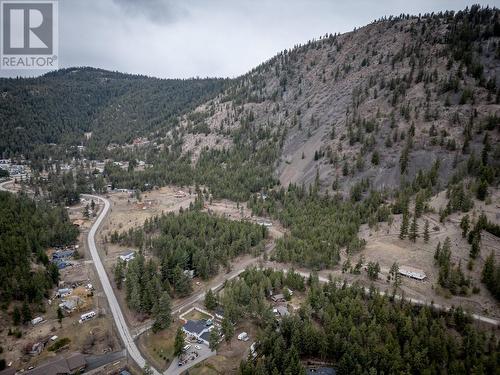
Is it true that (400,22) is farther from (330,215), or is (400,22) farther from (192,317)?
(192,317)

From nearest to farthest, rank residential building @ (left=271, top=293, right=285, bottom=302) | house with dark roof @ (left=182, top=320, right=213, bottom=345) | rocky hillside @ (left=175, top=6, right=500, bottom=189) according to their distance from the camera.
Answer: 1. house with dark roof @ (left=182, top=320, right=213, bottom=345)
2. residential building @ (left=271, top=293, right=285, bottom=302)
3. rocky hillside @ (left=175, top=6, right=500, bottom=189)

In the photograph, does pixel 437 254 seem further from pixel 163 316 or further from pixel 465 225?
pixel 163 316

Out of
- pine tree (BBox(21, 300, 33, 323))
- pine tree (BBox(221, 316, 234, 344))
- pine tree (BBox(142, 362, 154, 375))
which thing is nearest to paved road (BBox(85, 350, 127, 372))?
pine tree (BBox(142, 362, 154, 375))

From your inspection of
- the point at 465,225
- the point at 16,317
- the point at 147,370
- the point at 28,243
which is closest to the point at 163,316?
the point at 147,370

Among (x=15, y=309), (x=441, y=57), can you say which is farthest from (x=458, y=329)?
(x=441, y=57)

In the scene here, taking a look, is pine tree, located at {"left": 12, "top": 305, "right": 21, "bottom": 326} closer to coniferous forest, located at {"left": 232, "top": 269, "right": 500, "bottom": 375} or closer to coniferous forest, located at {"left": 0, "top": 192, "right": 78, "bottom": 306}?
coniferous forest, located at {"left": 0, "top": 192, "right": 78, "bottom": 306}

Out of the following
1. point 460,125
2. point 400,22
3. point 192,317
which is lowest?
point 192,317

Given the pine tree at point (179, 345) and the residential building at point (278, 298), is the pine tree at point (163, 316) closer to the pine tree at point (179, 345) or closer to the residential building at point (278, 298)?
the pine tree at point (179, 345)
